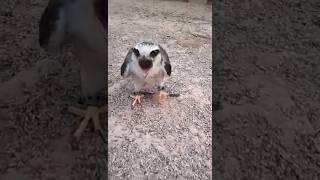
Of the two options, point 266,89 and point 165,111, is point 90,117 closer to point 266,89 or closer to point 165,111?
point 165,111

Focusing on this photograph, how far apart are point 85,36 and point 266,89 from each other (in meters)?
0.57

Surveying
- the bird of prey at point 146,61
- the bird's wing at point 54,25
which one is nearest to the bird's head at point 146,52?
the bird of prey at point 146,61

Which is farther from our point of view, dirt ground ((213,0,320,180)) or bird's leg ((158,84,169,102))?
dirt ground ((213,0,320,180))

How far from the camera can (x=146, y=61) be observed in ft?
2.23

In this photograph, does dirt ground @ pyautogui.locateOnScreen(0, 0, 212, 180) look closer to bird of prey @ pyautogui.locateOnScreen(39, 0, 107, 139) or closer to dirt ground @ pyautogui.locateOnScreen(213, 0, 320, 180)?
bird of prey @ pyautogui.locateOnScreen(39, 0, 107, 139)

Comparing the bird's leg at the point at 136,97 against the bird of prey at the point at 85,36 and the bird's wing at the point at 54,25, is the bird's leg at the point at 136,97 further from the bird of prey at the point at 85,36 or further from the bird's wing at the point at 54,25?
the bird's wing at the point at 54,25

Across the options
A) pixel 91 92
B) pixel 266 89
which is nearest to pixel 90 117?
pixel 91 92

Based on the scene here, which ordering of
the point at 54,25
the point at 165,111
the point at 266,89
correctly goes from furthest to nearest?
the point at 266,89 < the point at 54,25 < the point at 165,111

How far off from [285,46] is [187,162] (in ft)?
2.53

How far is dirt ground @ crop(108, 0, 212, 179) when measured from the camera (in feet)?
2.03

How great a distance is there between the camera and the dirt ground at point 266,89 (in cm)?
98

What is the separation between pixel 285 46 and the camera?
129 cm

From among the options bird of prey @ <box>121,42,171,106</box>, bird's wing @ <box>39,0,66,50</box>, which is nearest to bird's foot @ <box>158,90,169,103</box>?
bird of prey @ <box>121,42,171,106</box>

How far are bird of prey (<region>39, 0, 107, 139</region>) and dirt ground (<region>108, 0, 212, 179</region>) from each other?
0.05 m
